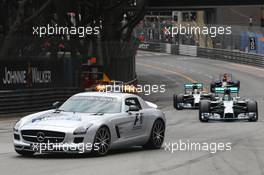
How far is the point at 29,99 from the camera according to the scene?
1120 inches

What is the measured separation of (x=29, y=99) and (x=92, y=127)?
15.4 m

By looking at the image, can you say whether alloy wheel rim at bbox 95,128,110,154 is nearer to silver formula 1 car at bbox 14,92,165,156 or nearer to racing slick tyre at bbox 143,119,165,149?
silver formula 1 car at bbox 14,92,165,156

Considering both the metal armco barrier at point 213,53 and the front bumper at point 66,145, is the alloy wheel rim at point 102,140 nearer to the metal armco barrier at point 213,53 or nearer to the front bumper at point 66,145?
the front bumper at point 66,145

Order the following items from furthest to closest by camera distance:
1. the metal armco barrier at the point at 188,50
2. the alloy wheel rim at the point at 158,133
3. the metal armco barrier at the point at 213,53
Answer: the metal armco barrier at the point at 188,50
the metal armco barrier at the point at 213,53
the alloy wheel rim at the point at 158,133

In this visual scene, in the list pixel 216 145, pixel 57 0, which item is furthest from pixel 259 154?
pixel 57 0

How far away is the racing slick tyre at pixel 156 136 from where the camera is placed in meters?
15.8

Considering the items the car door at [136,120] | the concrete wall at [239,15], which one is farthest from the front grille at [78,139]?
the concrete wall at [239,15]

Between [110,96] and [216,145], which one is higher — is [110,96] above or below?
above

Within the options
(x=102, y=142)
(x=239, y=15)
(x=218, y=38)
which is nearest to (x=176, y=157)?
(x=102, y=142)

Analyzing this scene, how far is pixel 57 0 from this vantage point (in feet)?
128

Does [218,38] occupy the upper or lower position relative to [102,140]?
lower

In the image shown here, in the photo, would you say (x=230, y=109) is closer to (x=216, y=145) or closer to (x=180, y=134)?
(x=180, y=134)

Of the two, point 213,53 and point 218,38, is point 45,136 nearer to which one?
point 218,38

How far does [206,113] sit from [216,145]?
7.44 m
